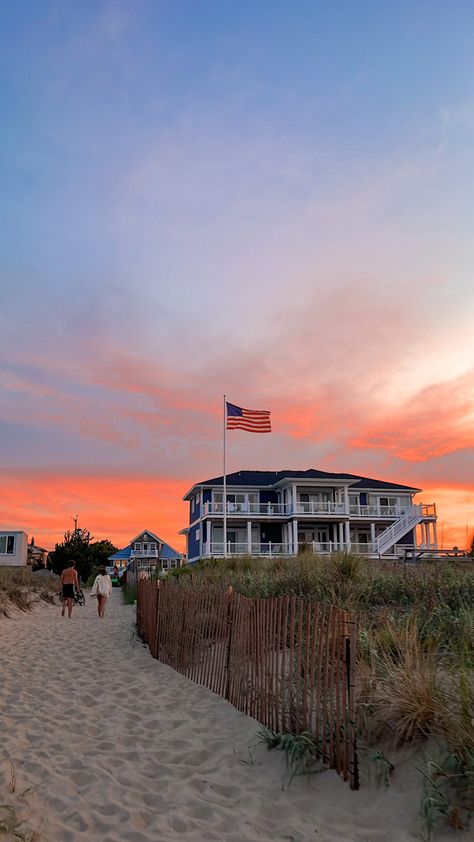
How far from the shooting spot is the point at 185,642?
9.08 m

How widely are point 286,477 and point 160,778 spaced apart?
126 ft

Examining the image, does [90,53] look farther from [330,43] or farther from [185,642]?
[185,642]

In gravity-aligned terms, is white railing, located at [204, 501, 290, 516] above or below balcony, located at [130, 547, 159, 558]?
above

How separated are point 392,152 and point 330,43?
2.39 meters

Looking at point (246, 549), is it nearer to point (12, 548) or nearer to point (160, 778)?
point (12, 548)

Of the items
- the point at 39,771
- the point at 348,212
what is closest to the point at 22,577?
the point at 348,212

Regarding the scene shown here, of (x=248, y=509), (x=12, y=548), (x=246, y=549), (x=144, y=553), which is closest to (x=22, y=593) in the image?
(x=248, y=509)

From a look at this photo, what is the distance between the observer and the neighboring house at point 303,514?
42062 mm

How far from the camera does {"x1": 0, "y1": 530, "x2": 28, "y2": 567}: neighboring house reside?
51.1 meters

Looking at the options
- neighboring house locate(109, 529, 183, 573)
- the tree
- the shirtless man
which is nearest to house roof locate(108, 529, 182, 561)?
neighboring house locate(109, 529, 183, 573)

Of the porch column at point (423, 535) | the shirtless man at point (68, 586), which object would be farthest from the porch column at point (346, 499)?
the shirtless man at point (68, 586)

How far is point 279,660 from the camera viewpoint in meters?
6.77

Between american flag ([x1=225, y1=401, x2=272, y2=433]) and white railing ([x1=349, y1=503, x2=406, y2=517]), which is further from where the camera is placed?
white railing ([x1=349, y1=503, x2=406, y2=517])

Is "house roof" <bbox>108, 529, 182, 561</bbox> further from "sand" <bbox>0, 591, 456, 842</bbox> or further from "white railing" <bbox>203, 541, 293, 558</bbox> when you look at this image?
"sand" <bbox>0, 591, 456, 842</bbox>
